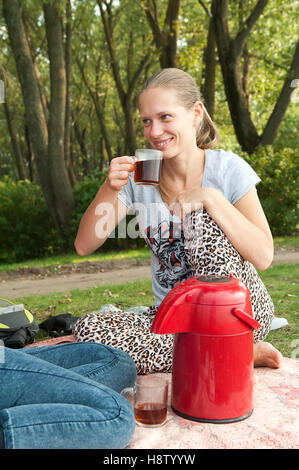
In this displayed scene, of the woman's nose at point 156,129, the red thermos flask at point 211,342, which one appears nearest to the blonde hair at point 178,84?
the woman's nose at point 156,129

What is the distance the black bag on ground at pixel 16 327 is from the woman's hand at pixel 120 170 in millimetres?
1523

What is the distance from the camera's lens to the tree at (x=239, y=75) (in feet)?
35.6

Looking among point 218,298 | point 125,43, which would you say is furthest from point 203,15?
point 218,298

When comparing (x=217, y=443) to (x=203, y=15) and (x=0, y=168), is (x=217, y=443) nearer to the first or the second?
(x=203, y=15)

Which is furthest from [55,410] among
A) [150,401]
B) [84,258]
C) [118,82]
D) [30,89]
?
[118,82]

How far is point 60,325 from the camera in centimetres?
416

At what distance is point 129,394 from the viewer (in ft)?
8.02

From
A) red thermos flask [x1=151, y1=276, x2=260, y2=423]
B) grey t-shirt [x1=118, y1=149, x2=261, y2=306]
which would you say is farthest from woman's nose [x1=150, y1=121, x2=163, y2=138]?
red thermos flask [x1=151, y1=276, x2=260, y2=423]

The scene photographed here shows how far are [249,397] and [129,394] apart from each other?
58 cm

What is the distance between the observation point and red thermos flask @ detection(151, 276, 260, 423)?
2135 mm

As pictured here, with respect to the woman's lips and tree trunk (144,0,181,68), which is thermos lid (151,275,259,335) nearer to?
the woman's lips

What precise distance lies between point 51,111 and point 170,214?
778cm

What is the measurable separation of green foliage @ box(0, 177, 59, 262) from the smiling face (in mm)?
8306

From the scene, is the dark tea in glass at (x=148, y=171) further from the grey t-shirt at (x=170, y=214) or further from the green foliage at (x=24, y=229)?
the green foliage at (x=24, y=229)
